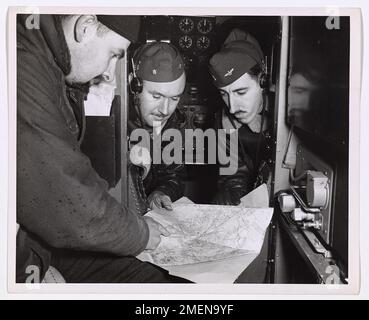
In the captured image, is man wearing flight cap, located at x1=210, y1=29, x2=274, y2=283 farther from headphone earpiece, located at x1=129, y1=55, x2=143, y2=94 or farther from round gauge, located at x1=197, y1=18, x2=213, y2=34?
headphone earpiece, located at x1=129, y1=55, x2=143, y2=94

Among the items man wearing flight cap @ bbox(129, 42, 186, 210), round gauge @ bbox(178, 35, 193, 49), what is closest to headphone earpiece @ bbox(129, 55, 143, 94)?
man wearing flight cap @ bbox(129, 42, 186, 210)

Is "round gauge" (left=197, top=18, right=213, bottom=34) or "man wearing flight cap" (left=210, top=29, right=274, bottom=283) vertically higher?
"round gauge" (left=197, top=18, right=213, bottom=34)

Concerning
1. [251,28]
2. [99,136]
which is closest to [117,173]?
[99,136]

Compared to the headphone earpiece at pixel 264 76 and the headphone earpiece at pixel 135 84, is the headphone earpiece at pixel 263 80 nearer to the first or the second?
the headphone earpiece at pixel 264 76

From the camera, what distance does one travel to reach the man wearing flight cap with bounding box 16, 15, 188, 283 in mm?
918

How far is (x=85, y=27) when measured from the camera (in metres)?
0.96

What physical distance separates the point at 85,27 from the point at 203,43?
31 centimetres

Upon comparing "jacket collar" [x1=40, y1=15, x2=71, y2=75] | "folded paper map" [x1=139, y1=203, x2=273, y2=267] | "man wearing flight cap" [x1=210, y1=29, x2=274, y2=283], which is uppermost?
"jacket collar" [x1=40, y1=15, x2=71, y2=75]

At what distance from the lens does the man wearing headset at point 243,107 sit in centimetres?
106

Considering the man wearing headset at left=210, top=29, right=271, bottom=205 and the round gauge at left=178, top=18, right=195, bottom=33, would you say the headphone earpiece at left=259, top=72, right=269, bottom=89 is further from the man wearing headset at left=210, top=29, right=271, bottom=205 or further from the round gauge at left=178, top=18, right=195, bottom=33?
the round gauge at left=178, top=18, right=195, bottom=33

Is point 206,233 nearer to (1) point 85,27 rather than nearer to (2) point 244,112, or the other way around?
(2) point 244,112

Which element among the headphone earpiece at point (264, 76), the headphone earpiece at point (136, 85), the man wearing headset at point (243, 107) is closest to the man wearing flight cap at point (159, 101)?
the headphone earpiece at point (136, 85)

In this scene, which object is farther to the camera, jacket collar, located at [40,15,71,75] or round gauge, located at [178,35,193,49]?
round gauge, located at [178,35,193,49]

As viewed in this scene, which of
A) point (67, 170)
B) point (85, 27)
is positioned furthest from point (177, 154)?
point (85, 27)
